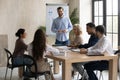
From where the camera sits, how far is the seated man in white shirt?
178 inches

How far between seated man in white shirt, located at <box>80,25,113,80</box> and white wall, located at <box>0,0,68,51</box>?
3521 mm

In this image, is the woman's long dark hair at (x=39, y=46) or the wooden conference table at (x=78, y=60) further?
the woman's long dark hair at (x=39, y=46)

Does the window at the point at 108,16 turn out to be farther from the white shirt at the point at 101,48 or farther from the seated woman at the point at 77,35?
the white shirt at the point at 101,48

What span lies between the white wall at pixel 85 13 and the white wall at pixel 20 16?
0.84 meters

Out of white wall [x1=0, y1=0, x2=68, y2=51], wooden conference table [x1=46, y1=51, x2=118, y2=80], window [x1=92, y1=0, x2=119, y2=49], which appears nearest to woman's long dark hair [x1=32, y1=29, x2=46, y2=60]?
wooden conference table [x1=46, y1=51, x2=118, y2=80]

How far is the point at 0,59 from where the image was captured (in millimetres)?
7613

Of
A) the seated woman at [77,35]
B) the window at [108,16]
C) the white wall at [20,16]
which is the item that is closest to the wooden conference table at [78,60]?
the seated woman at [77,35]

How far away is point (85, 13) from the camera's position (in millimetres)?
8211

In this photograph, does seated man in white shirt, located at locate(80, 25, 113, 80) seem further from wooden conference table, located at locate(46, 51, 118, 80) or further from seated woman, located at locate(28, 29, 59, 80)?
seated woman, located at locate(28, 29, 59, 80)

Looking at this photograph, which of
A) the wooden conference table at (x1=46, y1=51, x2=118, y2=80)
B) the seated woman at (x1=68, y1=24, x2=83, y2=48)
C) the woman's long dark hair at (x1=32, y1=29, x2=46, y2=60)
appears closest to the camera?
the wooden conference table at (x1=46, y1=51, x2=118, y2=80)

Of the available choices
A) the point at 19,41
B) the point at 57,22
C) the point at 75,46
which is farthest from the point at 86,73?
the point at 57,22

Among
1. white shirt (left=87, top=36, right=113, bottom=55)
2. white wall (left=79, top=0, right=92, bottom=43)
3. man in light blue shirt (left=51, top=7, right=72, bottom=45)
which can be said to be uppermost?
white wall (left=79, top=0, right=92, bottom=43)

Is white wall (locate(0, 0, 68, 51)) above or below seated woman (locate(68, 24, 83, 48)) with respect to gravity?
above

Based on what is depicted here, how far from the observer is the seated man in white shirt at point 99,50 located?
14.9ft
